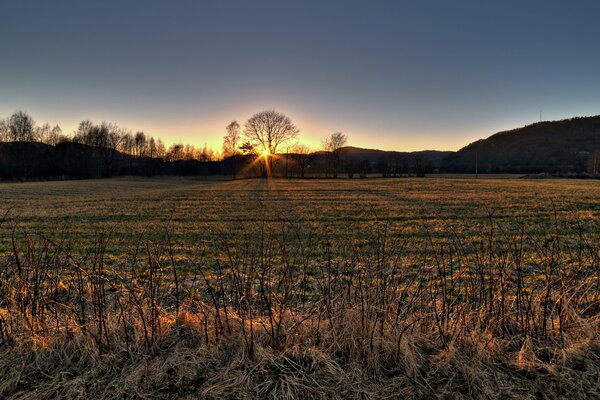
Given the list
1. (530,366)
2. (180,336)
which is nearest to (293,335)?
(180,336)

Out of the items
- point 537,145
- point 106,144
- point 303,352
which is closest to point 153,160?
point 106,144

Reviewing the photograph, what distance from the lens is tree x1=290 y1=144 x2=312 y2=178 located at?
89.5 meters

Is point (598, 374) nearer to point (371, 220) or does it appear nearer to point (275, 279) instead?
point (275, 279)

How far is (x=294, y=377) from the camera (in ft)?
9.43

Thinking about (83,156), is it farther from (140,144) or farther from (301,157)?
(301,157)

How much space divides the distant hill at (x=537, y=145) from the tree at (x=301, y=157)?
177ft

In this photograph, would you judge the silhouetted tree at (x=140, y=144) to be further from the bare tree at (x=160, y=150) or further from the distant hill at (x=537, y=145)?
the distant hill at (x=537, y=145)

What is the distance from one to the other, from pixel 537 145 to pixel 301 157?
139 meters

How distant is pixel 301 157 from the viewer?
297 ft

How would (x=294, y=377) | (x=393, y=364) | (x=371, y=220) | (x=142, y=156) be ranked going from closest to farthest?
(x=294, y=377)
(x=393, y=364)
(x=371, y=220)
(x=142, y=156)

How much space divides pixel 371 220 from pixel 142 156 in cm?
10369

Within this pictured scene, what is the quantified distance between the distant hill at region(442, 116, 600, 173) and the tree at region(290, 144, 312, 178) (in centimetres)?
5406

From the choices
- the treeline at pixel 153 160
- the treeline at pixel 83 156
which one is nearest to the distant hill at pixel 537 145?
the treeline at pixel 153 160

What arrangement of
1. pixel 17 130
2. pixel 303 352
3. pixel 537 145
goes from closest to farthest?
1. pixel 303 352
2. pixel 17 130
3. pixel 537 145
